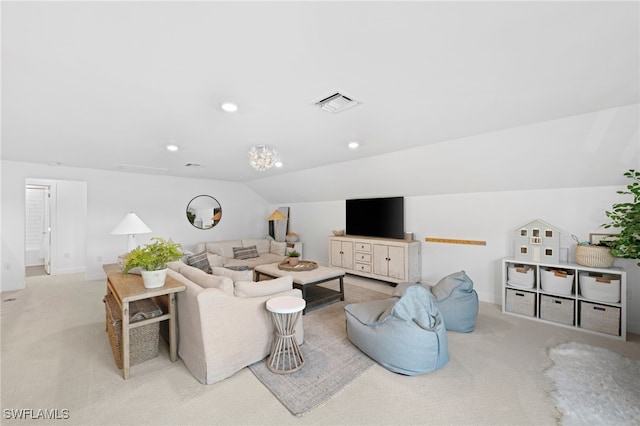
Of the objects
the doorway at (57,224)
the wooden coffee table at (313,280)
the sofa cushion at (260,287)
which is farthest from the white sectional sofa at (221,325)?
the doorway at (57,224)

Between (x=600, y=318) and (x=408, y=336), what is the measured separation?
8.30ft

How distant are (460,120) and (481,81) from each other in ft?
2.82

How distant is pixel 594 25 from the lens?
143 cm

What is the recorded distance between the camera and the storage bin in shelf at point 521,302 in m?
3.53

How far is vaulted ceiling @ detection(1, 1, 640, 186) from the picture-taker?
135 centimetres

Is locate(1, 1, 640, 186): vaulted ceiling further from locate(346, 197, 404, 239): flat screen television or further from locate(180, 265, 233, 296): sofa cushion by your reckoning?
locate(346, 197, 404, 239): flat screen television

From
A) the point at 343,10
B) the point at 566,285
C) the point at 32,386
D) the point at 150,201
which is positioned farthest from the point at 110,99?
the point at 566,285

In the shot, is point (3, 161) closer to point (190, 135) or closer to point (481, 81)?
point (190, 135)

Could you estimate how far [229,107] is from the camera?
8.16 ft

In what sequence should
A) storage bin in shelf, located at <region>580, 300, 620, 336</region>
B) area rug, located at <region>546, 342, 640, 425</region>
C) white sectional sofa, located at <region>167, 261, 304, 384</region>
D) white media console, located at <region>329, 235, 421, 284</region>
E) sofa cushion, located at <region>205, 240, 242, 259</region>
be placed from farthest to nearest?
sofa cushion, located at <region>205, 240, 242, 259</region> < white media console, located at <region>329, 235, 421, 284</region> < storage bin in shelf, located at <region>580, 300, 620, 336</region> < white sectional sofa, located at <region>167, 261, 304, 384</region> < area rug, located at <region>546, 342, 640, 425</region>

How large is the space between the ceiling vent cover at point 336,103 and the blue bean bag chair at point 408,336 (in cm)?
181

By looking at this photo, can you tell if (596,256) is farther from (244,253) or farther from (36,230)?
(36,230)

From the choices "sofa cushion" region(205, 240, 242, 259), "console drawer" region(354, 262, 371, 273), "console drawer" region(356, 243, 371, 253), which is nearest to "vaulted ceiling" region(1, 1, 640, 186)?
"console drawer" region(356, 243, 371, 253)

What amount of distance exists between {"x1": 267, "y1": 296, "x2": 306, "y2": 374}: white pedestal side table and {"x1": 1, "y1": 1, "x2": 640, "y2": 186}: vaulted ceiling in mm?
1828
